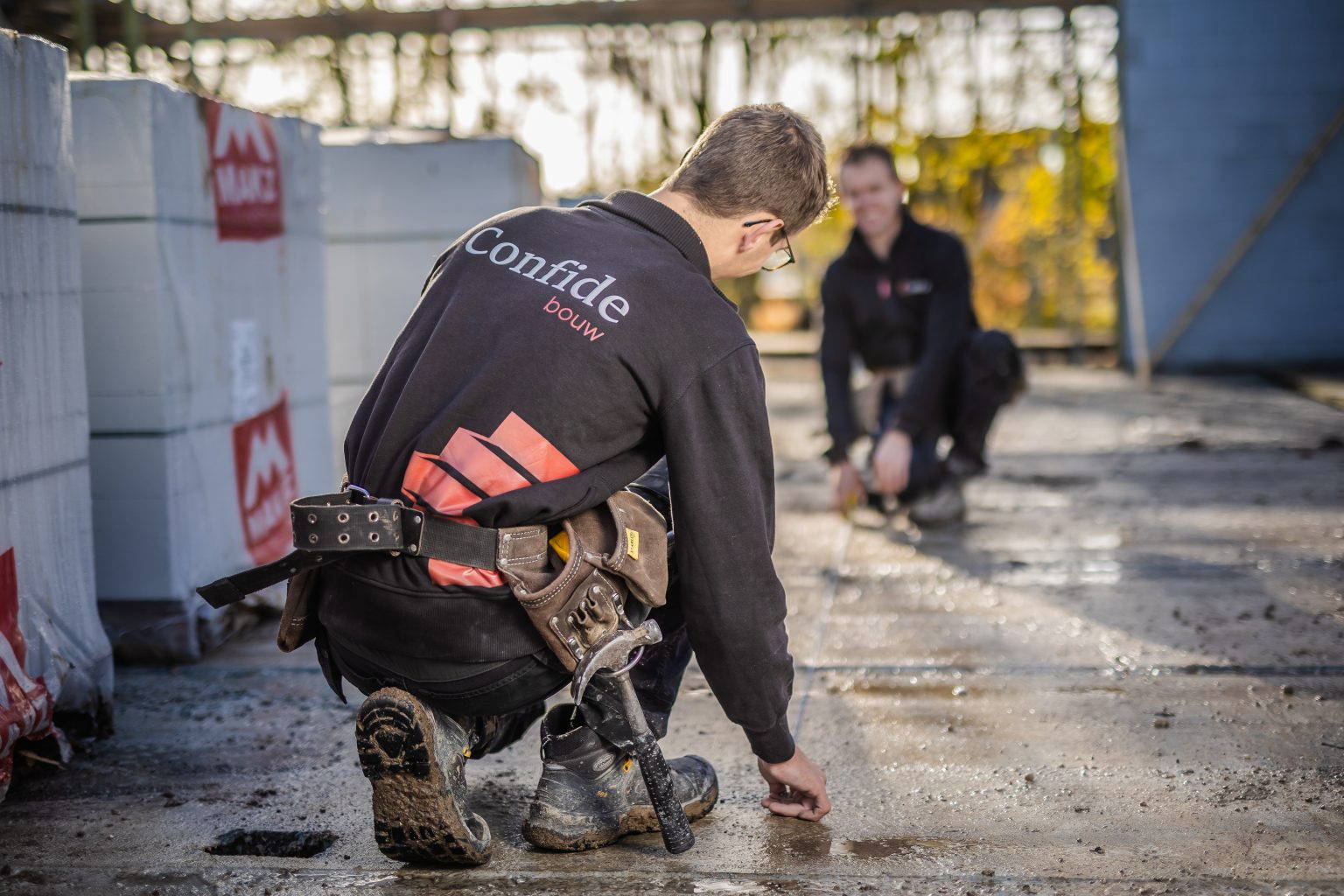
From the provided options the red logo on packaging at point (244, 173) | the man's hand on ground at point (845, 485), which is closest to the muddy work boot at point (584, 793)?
the red logo on packaging at point (244, 173)

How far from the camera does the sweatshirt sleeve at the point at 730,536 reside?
219cm

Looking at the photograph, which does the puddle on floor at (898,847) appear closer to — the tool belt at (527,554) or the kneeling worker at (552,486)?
the kneeling worker at (552,486)

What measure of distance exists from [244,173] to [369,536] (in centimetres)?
218

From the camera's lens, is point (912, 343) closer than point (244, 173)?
No

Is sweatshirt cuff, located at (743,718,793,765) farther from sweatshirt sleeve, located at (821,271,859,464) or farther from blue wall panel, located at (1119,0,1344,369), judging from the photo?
blue wall panel, located at (1119,0,1344,369)

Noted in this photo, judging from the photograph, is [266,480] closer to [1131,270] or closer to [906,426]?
[906,426]

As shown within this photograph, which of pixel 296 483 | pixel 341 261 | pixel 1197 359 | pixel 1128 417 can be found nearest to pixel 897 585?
pixel 296 483

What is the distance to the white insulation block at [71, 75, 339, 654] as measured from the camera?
3475mm

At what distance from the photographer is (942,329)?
16.7 ft

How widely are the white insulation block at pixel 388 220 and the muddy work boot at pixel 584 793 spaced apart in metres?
3.32

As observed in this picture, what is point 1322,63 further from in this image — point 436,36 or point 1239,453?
point 436,36

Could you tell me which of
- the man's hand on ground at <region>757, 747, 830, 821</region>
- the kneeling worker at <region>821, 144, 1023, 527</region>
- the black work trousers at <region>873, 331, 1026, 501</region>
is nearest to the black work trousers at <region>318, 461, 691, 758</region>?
the man's hand on ground at <region>757, 747, 830, 821</region>

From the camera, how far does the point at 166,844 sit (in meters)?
2.46

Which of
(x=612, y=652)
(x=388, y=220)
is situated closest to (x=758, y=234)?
(x=612, y=652)
